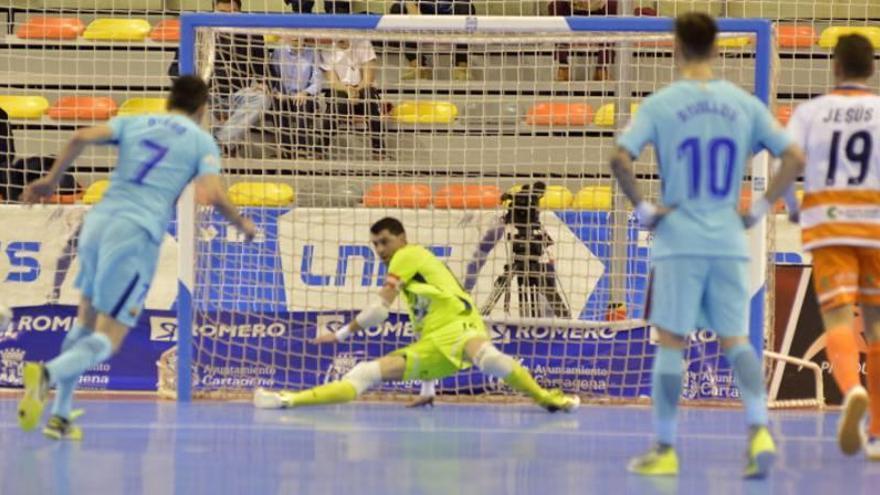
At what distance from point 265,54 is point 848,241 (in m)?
6.10

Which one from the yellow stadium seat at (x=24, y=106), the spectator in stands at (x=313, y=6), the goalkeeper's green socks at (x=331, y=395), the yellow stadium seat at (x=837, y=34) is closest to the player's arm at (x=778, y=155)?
the goalkeeper's green socks at (x=331, y=395)

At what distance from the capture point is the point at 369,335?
12.1 meters

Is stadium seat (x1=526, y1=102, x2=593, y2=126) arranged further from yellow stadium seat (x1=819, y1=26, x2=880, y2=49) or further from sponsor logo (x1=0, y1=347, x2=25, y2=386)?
sponsor logo (x1=0, y1=347, x2=25, y2=386)

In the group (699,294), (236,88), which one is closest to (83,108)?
(236,88)

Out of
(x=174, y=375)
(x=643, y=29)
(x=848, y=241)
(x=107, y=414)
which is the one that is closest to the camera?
(x=848, y=241)

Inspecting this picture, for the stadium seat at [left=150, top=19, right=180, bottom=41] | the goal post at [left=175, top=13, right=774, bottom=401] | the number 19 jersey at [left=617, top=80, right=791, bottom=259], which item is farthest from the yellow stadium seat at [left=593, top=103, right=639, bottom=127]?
the number 19 jersey at [left=617, top=80, right=791, bottom=259]

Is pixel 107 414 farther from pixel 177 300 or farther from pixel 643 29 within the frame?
pixel 643 29

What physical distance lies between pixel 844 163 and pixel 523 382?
3.61 metres

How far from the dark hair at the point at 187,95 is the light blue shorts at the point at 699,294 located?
285 cm

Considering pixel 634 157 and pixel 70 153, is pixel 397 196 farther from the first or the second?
pixel 634 157

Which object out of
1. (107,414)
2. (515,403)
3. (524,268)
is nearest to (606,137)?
(524,268)

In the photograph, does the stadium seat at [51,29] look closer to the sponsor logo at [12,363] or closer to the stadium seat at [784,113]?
the sponsor logo at [12,363]

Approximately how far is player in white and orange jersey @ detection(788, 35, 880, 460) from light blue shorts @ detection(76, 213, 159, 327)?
11.4ft

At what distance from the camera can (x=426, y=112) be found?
13625mm
